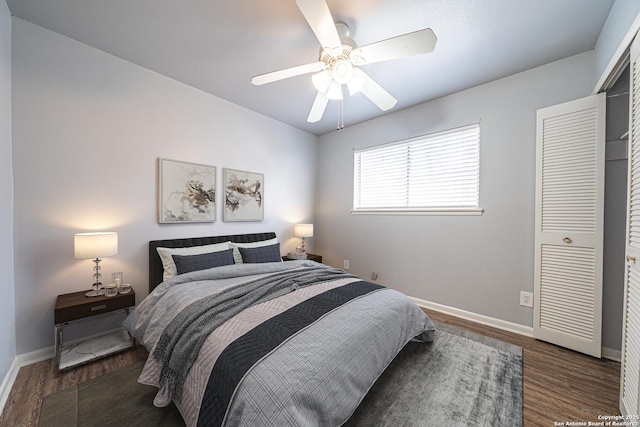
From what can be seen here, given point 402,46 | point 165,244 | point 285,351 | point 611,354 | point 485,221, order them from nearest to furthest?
point 285,351 → point 402,46 → point 611,354 → point 165,244 → point 485,221

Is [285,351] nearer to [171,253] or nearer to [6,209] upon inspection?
[171,253]

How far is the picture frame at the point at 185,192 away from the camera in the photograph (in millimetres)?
2551

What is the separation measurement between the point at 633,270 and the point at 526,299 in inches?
47.0

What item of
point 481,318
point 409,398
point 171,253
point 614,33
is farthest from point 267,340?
point 614,33

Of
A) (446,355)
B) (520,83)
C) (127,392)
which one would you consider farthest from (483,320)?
(127,392)

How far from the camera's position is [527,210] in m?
2.38

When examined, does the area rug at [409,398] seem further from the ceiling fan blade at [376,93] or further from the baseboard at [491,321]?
the ceiling fan blade at [376,93]

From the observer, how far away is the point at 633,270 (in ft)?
4.44

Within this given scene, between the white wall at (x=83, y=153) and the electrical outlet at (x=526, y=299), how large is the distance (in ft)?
11.4

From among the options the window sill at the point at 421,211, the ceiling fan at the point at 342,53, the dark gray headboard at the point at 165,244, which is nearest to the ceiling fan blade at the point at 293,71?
the ceiling fan at the point at 342,53

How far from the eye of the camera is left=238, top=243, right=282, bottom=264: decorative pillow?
2791mm

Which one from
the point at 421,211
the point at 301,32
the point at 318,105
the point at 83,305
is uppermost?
the point at 301,32

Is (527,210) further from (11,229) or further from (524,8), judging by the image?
(11,229)

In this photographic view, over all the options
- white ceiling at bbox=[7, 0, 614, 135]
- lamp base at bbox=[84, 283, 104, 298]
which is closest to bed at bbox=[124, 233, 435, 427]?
lamp base at bbox=[84, 283, 104, 298]
